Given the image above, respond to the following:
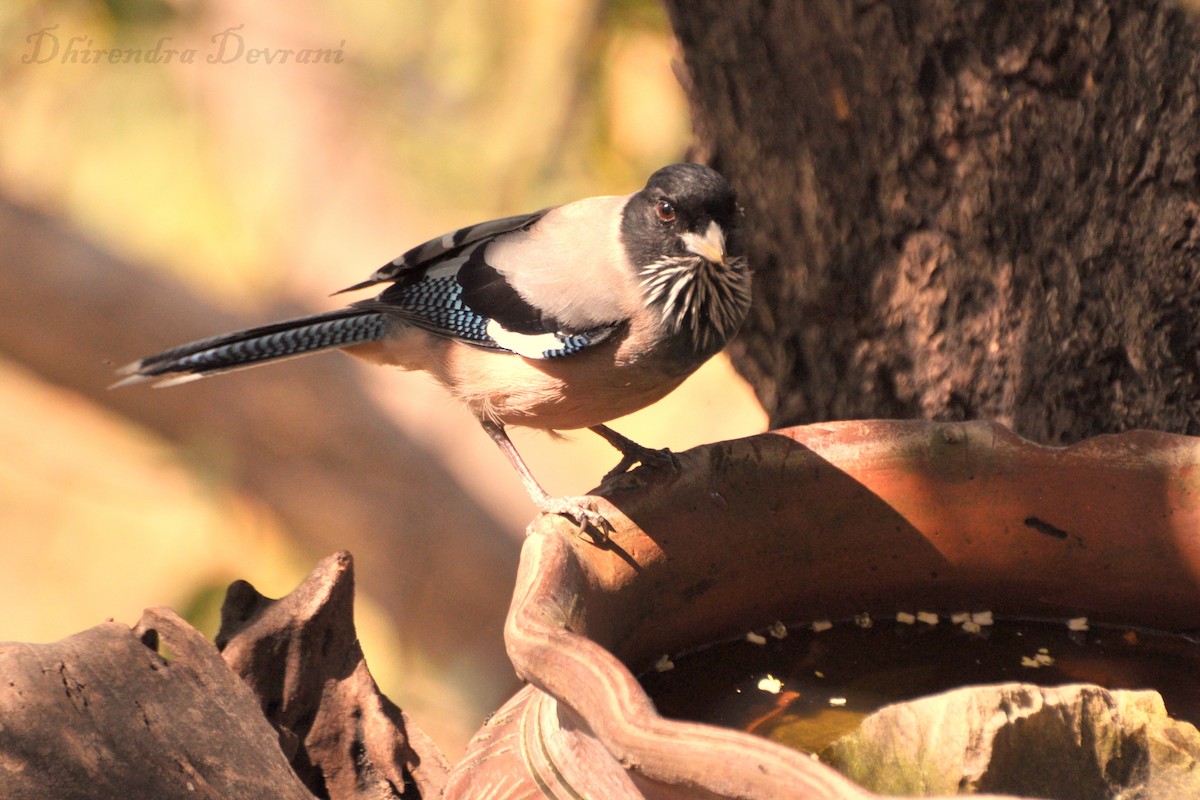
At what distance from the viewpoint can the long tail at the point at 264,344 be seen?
11.8ft

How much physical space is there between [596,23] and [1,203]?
281 cm

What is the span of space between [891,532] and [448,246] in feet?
5.18

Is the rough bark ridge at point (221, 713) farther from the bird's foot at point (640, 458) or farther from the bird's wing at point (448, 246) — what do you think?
the bird's wing at point (448, 246)

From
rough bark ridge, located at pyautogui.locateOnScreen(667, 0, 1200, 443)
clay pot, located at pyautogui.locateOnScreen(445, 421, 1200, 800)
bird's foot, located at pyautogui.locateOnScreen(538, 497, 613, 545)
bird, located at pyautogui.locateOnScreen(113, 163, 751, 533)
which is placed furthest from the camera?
rough bark ridge, located at pyautogui.locateOnScreen(667, 0, 1200, 443)

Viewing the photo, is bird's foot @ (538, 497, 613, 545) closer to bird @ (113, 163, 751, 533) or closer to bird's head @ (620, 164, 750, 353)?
bird @ (113, 163, 751, 533)

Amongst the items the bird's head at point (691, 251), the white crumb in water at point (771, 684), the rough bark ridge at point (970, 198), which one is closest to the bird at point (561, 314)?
the bird's head at point (691, 251)

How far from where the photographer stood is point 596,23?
567 cm

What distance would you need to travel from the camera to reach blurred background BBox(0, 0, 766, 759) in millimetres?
5660

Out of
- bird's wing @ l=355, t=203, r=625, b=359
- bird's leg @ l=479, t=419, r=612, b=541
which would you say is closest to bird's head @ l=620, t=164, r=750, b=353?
bird's wing @ l=355, t=203, r=625, b=359

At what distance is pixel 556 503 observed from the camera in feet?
9.41

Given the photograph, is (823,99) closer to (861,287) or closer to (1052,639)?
(861,287)

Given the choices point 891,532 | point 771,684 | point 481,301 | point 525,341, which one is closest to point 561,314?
point 525,341

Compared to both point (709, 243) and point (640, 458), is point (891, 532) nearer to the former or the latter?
point (640, 458)

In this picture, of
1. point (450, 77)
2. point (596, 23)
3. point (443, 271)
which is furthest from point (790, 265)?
point (450, 77)
